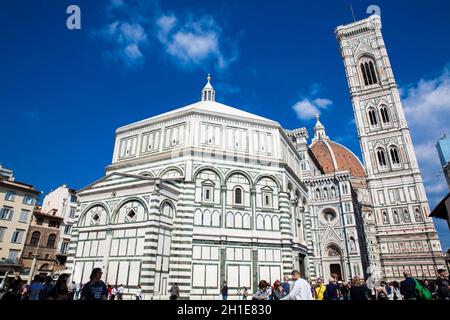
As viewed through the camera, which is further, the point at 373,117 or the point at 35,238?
the point at 373,117

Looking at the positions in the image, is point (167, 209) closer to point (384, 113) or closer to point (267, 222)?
point (267, 222)

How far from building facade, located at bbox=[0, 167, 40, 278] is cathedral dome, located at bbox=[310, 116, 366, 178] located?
54744 mm

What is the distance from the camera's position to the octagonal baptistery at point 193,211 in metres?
16.7

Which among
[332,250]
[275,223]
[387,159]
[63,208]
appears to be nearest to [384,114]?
[387,159]

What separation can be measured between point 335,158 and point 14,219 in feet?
201

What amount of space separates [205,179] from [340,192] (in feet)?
86.7

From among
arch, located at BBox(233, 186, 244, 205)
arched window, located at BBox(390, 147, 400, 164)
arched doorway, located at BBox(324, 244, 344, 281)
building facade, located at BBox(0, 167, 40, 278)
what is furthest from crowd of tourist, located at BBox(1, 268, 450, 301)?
arched window, located at BBox(390, 147, 400, 164)

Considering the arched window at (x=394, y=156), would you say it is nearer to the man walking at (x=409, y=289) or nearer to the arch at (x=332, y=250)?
the arch at (x=332, y=250)

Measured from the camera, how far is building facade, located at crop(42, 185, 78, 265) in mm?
31812

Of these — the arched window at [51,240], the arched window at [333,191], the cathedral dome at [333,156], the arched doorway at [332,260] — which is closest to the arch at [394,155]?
the cathedral dome at [333,156]

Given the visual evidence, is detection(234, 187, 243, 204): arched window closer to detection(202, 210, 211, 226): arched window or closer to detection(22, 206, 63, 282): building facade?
detection(202, 210, 211, 226): arched window

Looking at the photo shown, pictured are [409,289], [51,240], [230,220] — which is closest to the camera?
[409,289]

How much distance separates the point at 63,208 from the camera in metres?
34.5

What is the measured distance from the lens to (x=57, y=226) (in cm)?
3219
